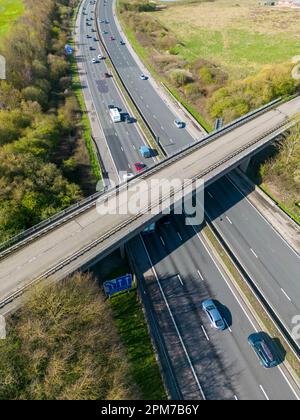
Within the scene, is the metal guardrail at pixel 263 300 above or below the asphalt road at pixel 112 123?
below

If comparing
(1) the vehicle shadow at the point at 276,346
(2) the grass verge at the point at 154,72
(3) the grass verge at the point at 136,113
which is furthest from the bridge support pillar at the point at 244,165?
(1) the vehicle shadow at the point at 276,346

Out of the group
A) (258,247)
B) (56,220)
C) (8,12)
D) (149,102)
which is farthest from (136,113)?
(8,12)

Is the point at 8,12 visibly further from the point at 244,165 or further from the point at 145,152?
the point at 244,165

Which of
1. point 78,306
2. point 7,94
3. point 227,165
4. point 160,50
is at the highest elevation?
point 160,50

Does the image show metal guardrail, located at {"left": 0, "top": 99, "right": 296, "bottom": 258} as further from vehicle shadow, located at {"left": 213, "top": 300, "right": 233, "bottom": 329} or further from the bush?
vehicle shadow, located at {"left": 213, "top": 300, "right": 233, "bottom": 329}

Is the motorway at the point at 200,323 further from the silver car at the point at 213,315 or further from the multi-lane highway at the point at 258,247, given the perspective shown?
the multi-lane highway at the point at 258,247

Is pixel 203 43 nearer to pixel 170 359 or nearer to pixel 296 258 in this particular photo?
pixel 296 258
